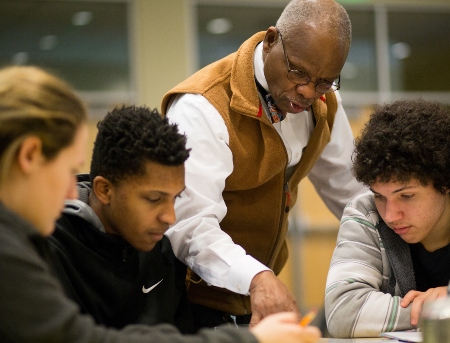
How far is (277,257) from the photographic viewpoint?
2.34 meters

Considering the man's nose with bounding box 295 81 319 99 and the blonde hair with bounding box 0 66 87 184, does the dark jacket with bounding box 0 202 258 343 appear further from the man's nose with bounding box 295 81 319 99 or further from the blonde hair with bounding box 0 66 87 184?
the man's nose with bounding box 295 81 319 99

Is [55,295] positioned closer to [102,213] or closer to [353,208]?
[102,213]

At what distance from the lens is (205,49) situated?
5.60m

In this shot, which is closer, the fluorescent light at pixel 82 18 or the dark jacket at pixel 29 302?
the dark jacket at pixel 29 302

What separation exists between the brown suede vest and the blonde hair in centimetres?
89

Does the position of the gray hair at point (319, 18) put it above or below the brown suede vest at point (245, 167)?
above

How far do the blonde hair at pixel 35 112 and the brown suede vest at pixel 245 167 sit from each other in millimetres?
887

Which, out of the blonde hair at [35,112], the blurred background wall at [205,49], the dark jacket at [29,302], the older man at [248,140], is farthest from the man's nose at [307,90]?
the blurred background wall at [205,49]

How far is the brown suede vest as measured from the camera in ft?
6.55

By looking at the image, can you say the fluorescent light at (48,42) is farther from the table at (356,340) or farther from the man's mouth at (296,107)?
the table at (356,340)

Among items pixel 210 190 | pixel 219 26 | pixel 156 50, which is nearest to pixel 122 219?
pixel 210 190

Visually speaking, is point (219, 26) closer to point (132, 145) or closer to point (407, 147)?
point (407, 147)

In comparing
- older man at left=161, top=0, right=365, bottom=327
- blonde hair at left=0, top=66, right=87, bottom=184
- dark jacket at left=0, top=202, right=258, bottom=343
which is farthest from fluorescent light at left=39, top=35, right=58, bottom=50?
dark jacket at left=0, top=202, right=258, bottom=343

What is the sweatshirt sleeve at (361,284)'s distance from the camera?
1658 mm
